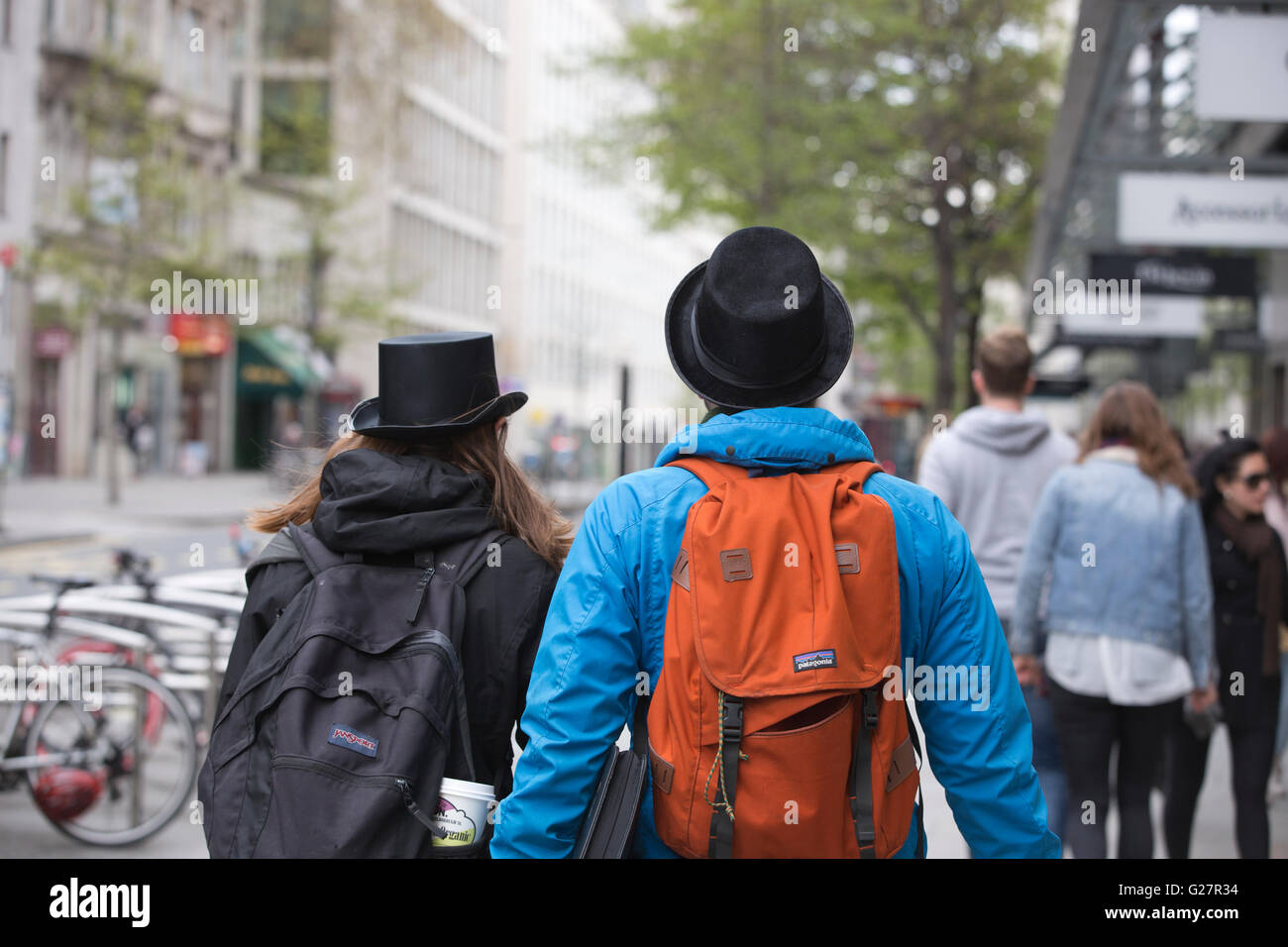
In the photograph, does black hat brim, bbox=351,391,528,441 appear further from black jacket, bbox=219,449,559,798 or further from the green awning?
the green awning

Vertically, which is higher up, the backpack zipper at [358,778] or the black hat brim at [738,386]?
the black hat brim at [738,386]

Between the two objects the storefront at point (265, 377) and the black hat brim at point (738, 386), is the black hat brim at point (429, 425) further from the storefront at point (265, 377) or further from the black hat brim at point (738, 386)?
the storefront at point (265, 377)

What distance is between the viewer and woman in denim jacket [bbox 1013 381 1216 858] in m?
4.41

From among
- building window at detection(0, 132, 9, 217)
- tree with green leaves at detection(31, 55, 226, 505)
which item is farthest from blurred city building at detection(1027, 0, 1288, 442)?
building window at detection(0, 132, 9, 217)

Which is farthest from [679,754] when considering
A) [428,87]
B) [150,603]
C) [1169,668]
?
[428,87]

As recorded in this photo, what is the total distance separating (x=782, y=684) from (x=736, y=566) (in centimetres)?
19

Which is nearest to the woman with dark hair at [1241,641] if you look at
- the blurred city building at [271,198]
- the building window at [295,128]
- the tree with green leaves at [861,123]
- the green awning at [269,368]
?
the blurred city building at [271,198]

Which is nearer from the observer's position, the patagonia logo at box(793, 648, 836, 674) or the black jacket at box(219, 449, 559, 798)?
the patagonia logo at box(793, 648, 836, 674)

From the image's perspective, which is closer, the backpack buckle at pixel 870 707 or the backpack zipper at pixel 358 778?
the backpack buckle at pixel 870 707

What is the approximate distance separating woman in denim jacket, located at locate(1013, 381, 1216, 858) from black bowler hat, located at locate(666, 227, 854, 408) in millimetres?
2358

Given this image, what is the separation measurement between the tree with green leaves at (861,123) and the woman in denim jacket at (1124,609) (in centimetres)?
1706

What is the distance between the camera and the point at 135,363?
37.3 m

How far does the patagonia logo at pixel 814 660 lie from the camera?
83.1 inches
